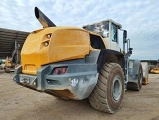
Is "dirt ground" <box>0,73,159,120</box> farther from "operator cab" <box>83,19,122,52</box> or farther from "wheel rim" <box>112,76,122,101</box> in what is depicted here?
"operator cab" <box>83,19,122,52</box>

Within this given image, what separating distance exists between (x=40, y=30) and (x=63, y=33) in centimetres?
62

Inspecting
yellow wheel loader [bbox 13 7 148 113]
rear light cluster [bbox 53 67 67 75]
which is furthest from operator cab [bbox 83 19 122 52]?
rear light cluster [bbox 53 67 67 75]

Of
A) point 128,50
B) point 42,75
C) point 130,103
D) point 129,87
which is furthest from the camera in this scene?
point 129,87

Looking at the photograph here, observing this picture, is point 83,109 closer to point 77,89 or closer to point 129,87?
point 77,89

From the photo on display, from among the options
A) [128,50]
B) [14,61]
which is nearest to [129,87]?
[128,50]

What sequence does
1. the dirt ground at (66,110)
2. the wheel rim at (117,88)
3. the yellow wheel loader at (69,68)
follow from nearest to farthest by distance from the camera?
1. the yellow wheel loader at (69,68)
2. the dirt ground at (66,110)
3. the wheel rim at (117,88)

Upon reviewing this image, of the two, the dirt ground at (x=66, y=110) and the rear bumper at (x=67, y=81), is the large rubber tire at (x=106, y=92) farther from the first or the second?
the rear bumper at (x=67, y=81)

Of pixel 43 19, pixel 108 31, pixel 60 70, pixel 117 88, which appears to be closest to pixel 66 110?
pixel 117 88

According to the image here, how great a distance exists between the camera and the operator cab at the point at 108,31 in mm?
5522

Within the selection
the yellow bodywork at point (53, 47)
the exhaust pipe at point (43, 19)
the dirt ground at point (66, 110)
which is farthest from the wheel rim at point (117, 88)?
the exhaust pipe at point (43, 19)

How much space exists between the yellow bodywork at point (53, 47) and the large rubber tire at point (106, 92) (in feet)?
2.18

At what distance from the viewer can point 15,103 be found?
555 centimetres

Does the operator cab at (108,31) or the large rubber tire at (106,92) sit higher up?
the operator cab at (108,31)

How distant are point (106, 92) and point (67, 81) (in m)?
1.11
